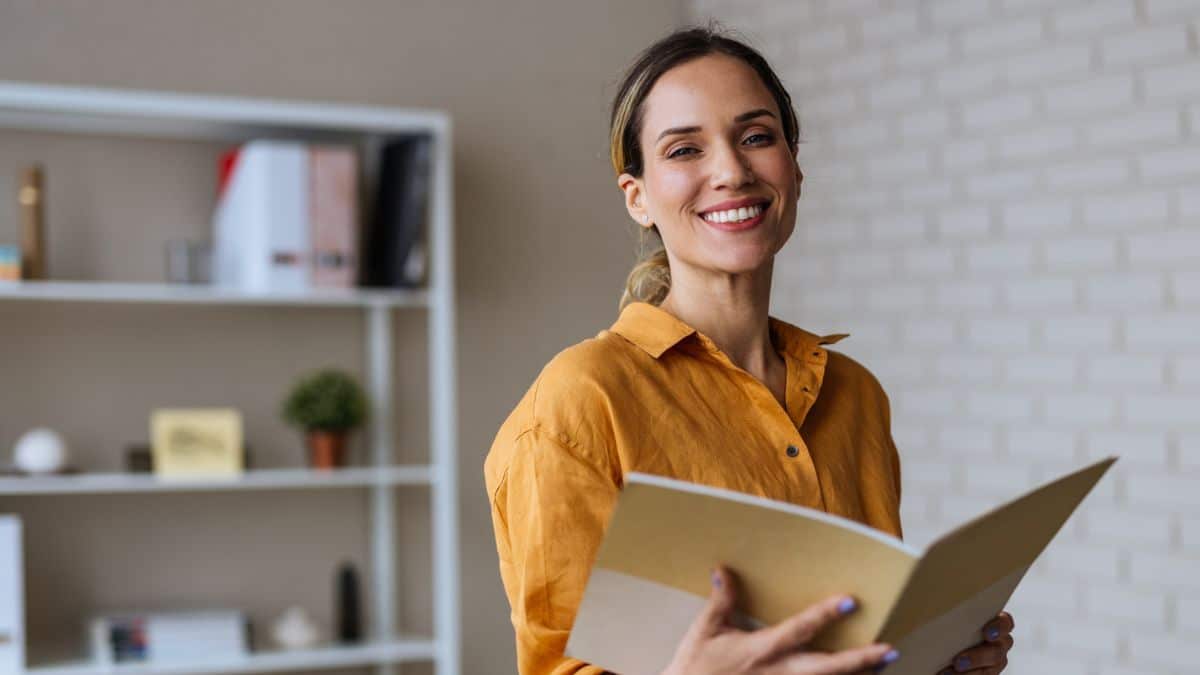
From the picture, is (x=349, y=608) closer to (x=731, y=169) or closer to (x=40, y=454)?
(x=40, y=454)

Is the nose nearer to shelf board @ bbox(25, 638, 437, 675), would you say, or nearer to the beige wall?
the beige wall

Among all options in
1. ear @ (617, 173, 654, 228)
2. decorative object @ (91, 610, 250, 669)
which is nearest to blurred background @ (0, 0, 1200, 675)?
decorative object @ (91, 610, 250, 669)

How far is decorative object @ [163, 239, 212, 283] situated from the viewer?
3.16 metres

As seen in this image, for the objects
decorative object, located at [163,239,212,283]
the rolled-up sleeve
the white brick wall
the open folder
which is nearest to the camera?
the open folder

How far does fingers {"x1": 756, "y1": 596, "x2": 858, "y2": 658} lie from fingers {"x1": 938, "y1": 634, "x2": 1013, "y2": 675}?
29cm

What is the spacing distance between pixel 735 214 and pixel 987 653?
0.45 metres

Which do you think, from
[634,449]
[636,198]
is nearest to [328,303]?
[636,198]

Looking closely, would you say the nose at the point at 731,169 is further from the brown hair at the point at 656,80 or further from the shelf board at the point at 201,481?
the shelf board at the point at 201,481

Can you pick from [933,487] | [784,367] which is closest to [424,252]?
[933,487]

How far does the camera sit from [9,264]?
9.66 feet

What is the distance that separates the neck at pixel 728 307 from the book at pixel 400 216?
1958 mm

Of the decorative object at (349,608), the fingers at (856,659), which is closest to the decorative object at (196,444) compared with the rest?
the decorative object at (349,608)

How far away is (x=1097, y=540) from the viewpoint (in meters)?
2.77

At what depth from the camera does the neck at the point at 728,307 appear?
51.0 inches
